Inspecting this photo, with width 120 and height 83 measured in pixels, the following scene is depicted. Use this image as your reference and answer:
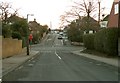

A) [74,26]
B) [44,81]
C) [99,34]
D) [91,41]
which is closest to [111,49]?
[99,34]

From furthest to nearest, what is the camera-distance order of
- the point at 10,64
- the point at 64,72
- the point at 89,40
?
the point at 89,40 < the point at 10,64 < the point at 64,72

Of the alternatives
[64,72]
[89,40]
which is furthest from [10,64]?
[89,40]

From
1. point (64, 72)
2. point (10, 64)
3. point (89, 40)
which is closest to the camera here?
point (64, 72)

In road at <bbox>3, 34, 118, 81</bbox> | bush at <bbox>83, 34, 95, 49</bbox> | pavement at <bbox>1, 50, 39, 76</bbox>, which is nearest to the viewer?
road at <bbox>3, 34, 118, 81</bbox>

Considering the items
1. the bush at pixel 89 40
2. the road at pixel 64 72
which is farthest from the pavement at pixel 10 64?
the bush at pixel 89 40

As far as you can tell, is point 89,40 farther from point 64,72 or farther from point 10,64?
point 64,72

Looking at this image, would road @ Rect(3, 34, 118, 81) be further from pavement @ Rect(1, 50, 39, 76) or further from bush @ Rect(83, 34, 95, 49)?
bush @ Rect(83, 34, 95, 49)

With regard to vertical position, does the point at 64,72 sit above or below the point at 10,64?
above

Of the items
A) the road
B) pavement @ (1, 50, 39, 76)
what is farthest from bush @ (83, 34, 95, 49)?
the road

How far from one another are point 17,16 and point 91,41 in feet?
111

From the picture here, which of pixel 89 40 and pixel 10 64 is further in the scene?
pixel 89 40

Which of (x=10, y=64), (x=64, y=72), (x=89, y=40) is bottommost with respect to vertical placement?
(x=10, y=64)

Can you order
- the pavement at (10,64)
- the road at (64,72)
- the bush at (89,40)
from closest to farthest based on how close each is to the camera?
the road at (64,72), the pavement at (10,64), the bush at (89,40)

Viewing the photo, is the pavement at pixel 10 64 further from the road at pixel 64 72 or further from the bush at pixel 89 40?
the bush at pixel 89 40
